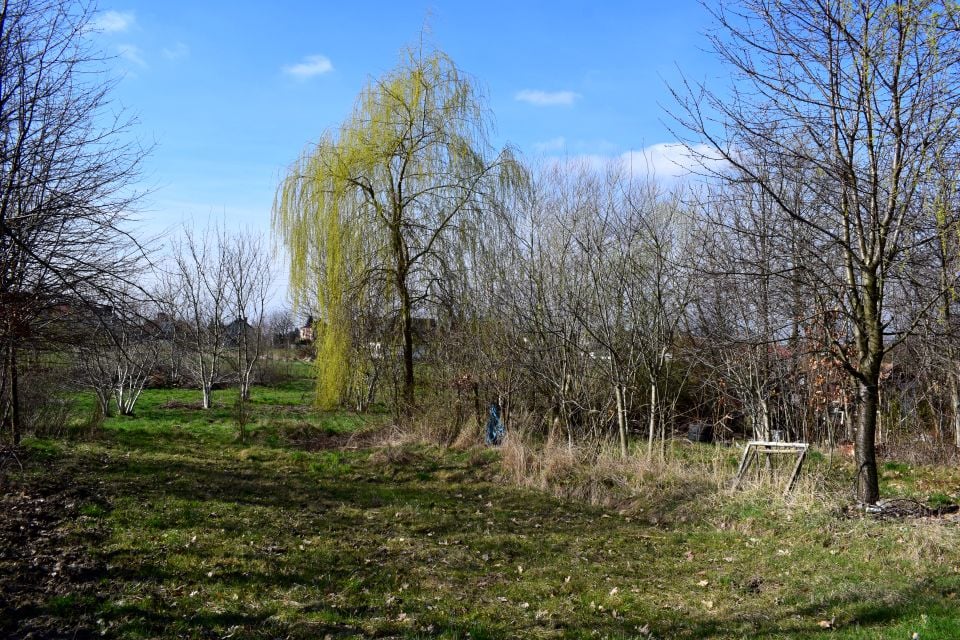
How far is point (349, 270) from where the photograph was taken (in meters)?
15.5

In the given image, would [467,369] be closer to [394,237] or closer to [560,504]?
[394,237]

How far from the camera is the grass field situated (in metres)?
4.63

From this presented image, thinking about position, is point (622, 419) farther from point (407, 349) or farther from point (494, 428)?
point (407, 349)

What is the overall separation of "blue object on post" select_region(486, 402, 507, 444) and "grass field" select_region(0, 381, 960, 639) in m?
2.68

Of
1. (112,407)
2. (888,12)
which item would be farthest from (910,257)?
(112,407)

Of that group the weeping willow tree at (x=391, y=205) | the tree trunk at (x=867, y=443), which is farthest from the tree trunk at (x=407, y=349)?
the tree trunk at (x=867, y=443)

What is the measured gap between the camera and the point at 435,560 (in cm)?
637

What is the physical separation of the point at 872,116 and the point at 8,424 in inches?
522

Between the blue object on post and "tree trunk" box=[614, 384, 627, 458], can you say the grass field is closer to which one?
"tree trunk" box=[614, 384, 627, 458]

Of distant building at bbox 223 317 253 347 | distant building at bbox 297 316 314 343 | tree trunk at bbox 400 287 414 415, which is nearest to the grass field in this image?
tree trunk at bbox 400 287 414 415

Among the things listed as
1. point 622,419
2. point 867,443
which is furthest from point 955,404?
point 622,419

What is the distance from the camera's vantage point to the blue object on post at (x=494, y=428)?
43.6 feet

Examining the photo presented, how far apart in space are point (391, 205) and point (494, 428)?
5.70m

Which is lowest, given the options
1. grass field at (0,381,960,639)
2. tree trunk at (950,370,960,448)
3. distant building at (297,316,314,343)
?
grass field at (0,381,960,639)
